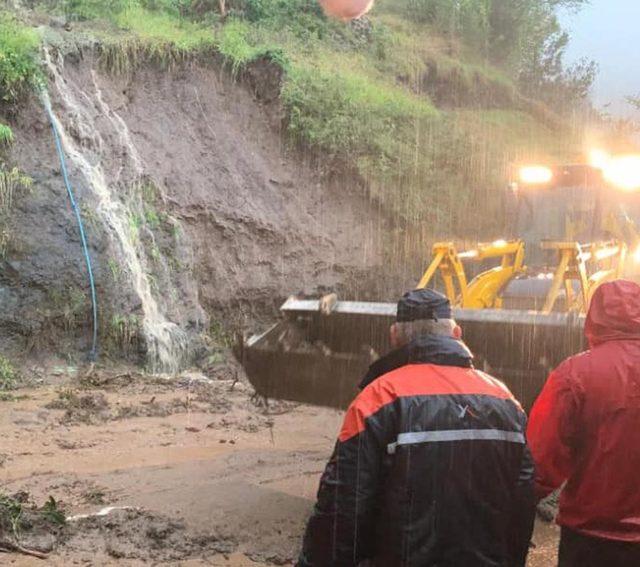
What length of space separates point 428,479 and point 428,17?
27.6m

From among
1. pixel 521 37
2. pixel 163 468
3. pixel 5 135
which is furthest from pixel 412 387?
pixel 521 37

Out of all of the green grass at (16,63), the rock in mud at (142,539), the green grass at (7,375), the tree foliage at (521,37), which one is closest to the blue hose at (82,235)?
the green grass at (16,63)

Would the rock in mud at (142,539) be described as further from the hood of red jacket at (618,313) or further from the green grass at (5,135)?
the green grass at (5,135)

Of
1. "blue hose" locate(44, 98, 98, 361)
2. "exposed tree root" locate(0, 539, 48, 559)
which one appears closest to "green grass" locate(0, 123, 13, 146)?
"blue hose" locate(44, 98, 98, 361)

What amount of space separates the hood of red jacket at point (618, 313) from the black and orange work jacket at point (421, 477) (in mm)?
639

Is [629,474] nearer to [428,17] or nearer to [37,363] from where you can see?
[37,363]

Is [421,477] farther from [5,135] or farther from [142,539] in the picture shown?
[5,135]

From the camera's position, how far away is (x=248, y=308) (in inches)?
569

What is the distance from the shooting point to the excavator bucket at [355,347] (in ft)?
17.7

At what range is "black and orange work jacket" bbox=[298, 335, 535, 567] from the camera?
8.22 feet

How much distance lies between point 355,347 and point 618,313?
3236mm

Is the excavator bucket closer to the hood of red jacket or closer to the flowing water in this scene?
the hood of red jacket

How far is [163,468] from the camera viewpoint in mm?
6824

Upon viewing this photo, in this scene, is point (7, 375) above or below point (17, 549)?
below
